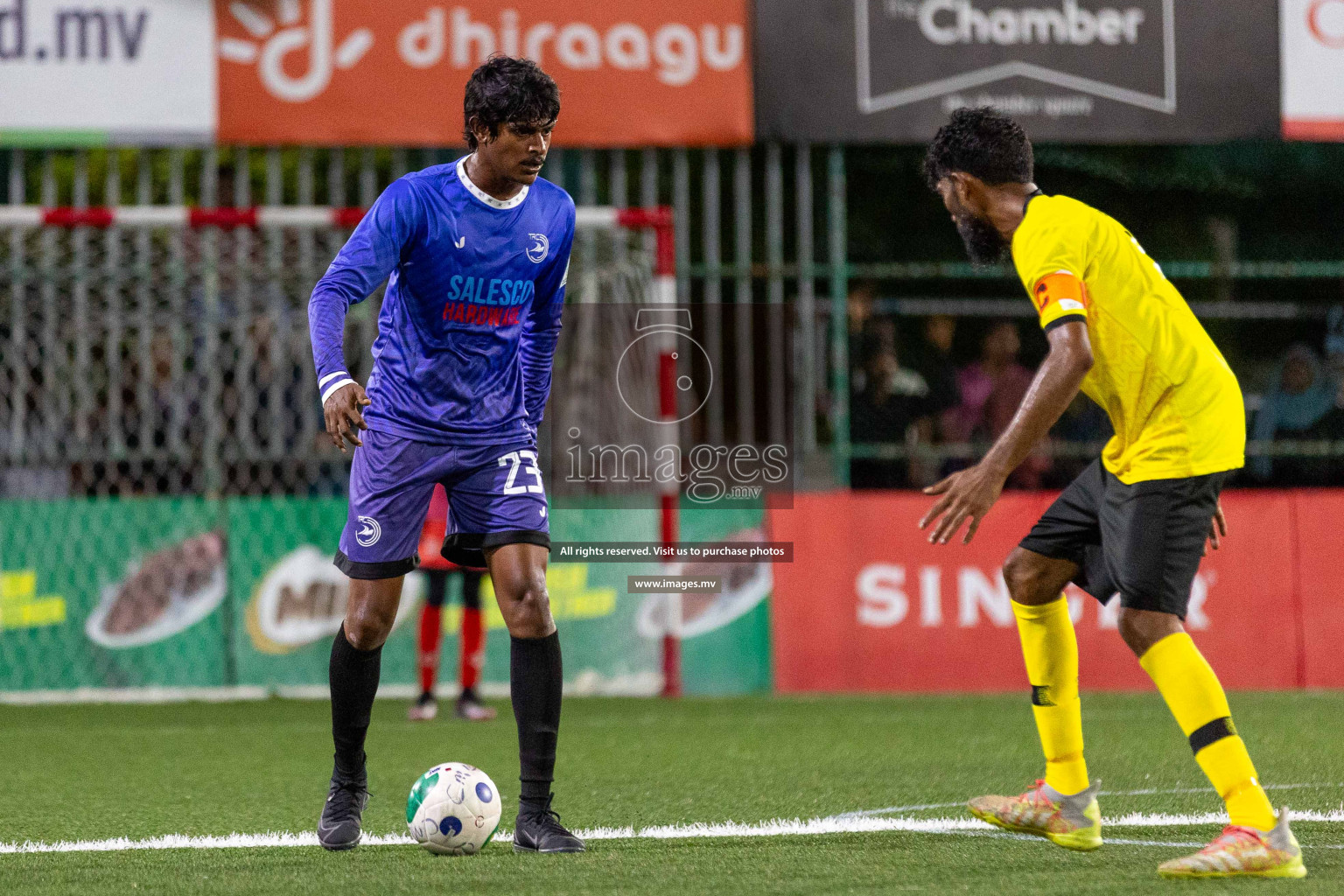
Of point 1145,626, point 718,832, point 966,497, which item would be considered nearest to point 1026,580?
point 1145,626

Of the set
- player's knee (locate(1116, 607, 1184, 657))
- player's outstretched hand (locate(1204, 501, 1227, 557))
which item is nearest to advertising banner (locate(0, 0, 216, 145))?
player's outstretched hand (locate(1204, 501, 1227, 557))

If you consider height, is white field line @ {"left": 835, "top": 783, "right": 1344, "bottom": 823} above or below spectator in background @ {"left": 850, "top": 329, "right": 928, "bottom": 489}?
below

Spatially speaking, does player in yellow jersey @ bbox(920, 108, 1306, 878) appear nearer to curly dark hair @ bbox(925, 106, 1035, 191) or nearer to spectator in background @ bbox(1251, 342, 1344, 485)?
curly dark hair @ bbox(925, 106, 1035, 191)

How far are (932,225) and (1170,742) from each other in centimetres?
935

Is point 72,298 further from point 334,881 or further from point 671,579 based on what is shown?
point 334,881

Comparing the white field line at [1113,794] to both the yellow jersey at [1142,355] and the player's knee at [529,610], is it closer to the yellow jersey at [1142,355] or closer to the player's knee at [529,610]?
the player's knee at [529,610]

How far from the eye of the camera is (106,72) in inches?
404

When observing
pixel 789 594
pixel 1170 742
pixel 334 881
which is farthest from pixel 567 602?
pixel 334 881

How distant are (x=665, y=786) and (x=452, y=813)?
1.68 m

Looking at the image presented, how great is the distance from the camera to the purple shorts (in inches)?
189

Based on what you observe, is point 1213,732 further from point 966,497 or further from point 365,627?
point 365,627

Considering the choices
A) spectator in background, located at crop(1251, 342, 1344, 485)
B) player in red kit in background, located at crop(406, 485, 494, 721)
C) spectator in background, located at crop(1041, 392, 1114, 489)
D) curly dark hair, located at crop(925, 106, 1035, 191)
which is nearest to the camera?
curly dark hair, located at crop(925, 106, 1035, 191)

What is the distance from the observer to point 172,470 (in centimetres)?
1067

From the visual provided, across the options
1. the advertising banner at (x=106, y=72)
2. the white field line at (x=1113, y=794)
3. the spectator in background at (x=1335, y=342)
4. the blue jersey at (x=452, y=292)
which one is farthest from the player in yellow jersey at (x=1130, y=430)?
the advertising banner at (x=106, y=72)
